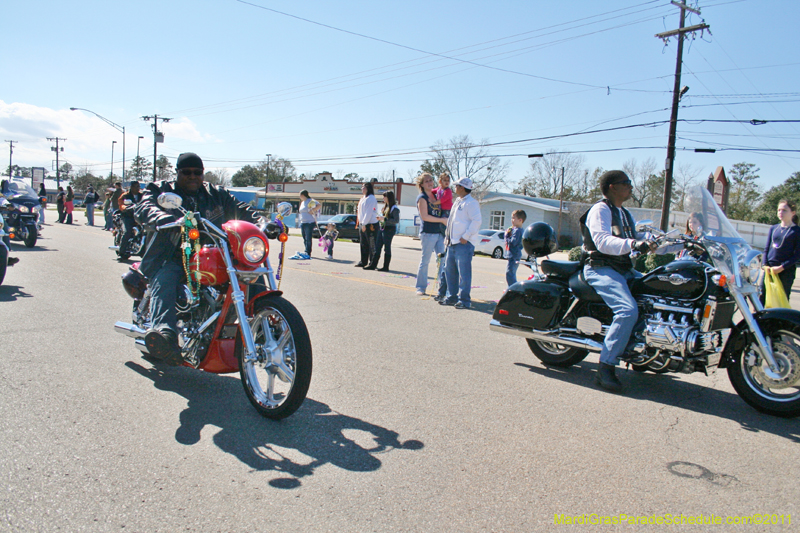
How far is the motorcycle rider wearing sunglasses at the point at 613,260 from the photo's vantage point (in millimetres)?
4465

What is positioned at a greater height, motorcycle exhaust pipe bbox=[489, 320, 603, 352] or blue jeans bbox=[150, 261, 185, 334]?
blue jeans bbox=[150, 261, 185, 334]

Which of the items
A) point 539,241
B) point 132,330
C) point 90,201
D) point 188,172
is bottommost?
point 132,330

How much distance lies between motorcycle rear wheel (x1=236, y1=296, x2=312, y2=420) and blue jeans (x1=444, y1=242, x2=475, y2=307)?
4893 millimetres

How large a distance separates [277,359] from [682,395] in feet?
11.0

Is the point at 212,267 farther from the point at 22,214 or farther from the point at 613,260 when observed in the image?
the point at 22,214

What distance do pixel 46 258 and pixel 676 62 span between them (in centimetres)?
2483

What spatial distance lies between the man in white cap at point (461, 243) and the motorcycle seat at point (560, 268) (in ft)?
9.31

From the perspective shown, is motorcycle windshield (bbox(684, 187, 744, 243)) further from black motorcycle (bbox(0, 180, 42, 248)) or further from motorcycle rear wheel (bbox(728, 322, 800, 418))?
black motorcycle (bbox(0, 180, 42, 248))

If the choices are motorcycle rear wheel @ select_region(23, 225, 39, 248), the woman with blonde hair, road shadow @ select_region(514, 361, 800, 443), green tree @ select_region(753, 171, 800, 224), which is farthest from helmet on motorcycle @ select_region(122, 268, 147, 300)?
green tree @ select_region(753, 171, 800, 224)

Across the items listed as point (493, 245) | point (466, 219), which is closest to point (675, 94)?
point (493, 245)

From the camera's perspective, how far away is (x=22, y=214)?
13805mm

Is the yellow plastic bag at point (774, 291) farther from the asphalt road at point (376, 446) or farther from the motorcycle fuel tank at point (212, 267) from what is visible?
the motorcycle fuel tank at point (212, 267)

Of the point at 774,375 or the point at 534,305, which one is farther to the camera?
the point at 534,305

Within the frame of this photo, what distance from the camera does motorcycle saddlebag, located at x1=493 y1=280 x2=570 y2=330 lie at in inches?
202
